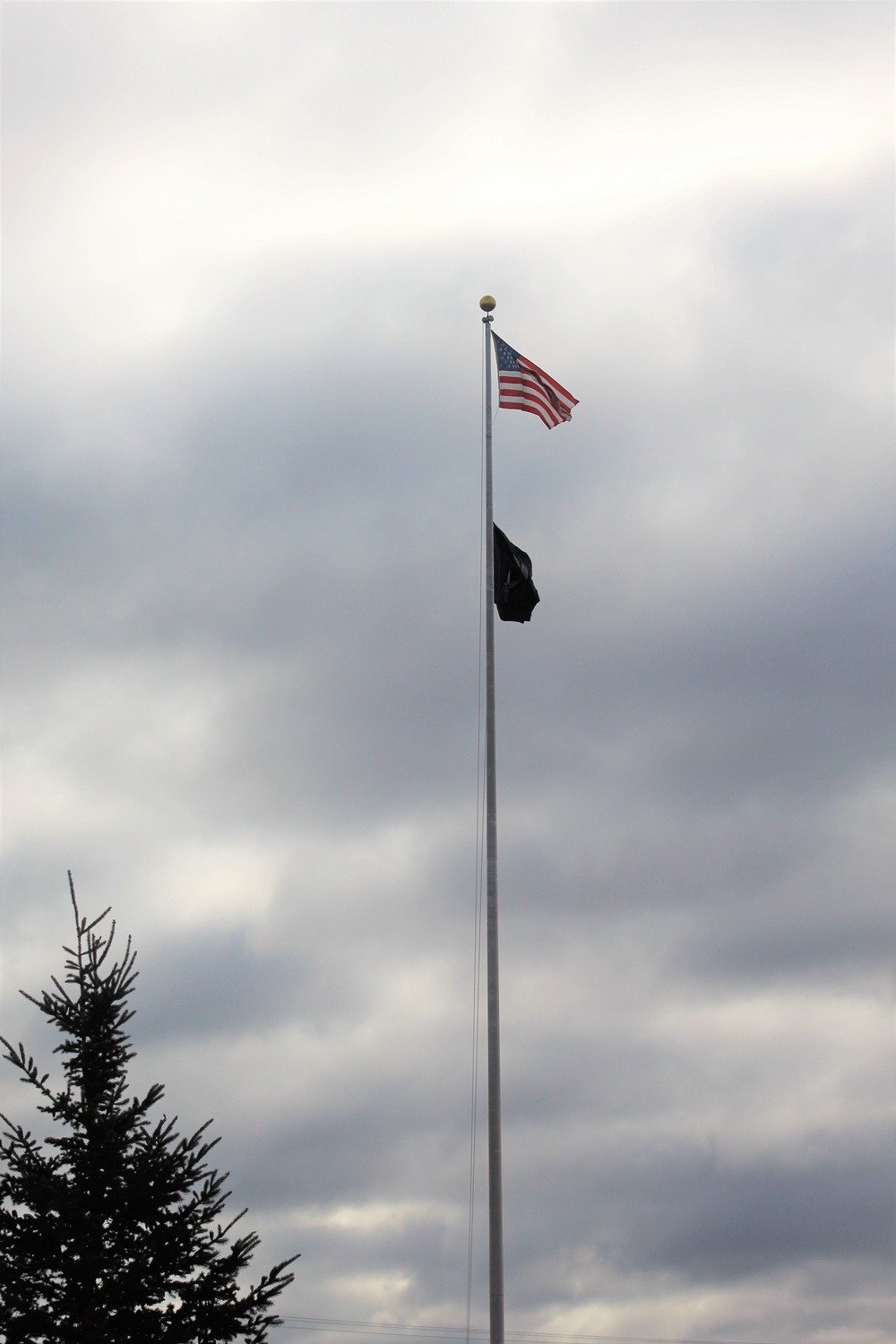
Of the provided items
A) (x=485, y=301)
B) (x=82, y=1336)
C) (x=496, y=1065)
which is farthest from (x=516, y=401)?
(x=82, y=1336)

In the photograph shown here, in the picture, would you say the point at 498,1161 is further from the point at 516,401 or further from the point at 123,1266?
the point at 516,401

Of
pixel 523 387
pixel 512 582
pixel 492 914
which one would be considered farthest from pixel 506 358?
Answer: pixel 492 914

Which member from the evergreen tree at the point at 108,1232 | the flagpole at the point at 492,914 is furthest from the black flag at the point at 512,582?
Answer: the evergreen tree at the point at 108,1232

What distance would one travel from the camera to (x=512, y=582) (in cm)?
3014

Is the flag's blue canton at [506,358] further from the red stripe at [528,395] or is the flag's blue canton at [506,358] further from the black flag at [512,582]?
the black flag at [512,582]

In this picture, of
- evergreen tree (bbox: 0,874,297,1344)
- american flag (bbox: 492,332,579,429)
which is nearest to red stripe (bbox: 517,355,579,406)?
american flag (bbox: 492,332,579,429)

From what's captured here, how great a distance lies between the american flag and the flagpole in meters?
0.38

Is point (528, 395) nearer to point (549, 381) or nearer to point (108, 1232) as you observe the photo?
point (549, 381)

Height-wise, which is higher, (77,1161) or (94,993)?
(94,993)

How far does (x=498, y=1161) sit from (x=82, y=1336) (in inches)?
276

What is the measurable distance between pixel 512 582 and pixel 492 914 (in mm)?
6628

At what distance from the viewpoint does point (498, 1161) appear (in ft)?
83.4

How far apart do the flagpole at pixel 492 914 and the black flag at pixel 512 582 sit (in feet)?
0.70

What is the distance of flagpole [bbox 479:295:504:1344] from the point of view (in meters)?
24.7
